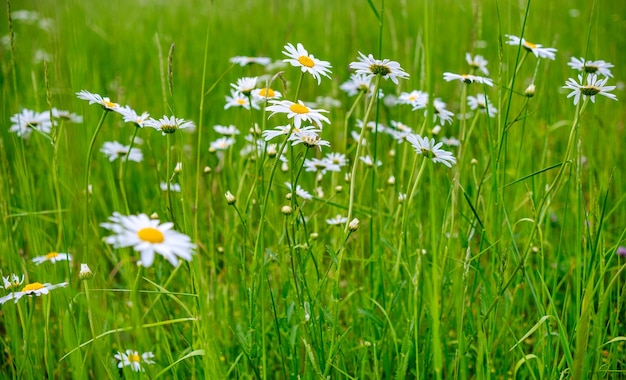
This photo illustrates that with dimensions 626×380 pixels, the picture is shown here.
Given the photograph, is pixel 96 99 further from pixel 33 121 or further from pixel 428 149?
pixel 33 121

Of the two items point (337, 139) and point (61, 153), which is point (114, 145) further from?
point (337, 139)

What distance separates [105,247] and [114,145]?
30 cm

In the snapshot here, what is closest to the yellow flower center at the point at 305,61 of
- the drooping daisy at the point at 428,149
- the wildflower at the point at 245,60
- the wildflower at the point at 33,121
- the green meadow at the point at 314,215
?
the green meadow at the point at 314,215

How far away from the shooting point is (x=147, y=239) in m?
0.57

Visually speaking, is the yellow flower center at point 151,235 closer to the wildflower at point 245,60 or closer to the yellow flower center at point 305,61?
the yellow flower center at point 305,61

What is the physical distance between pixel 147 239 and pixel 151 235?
1 centimetres

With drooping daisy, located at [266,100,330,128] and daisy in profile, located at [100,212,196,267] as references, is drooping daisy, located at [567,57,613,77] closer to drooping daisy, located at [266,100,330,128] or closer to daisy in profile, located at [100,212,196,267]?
drooping daisy, located at [266,100,330,128]

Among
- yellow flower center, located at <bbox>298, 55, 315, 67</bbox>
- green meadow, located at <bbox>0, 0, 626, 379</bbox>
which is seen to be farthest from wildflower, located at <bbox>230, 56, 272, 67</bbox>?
yellow flower center, located at <bbox>298, 55, 315, 67</bbox>

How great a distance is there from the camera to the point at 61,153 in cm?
150

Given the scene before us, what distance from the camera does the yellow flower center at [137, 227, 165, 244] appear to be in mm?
573

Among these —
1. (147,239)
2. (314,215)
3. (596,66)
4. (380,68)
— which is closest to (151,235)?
(147,239)

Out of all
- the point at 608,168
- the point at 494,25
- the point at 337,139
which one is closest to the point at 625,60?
the point at 494,25

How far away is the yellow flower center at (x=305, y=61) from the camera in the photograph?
1.00 meters

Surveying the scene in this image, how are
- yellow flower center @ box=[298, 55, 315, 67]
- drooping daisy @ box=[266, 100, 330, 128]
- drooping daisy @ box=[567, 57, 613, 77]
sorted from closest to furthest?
drooping daisy @ box=[266, 100, 330, 128] < yellow flower center @ box=[298, 55, 315, 67] < drooping daisy @ box=[567, 57, 613, 77]
